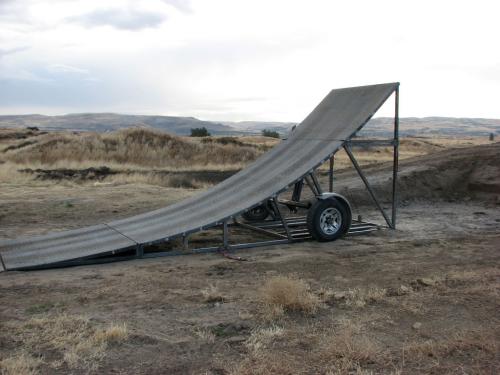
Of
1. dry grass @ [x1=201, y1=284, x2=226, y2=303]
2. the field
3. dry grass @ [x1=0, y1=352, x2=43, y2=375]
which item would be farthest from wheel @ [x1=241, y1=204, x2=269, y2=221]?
dry grass @ [x1=0, y1=352, x2=43, y2=375]

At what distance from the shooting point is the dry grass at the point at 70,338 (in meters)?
4.39

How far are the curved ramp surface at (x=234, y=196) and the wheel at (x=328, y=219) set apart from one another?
2.40 feet

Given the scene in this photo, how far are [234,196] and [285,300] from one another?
419 cm

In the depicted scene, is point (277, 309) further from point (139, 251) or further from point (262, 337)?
point (139, 251)

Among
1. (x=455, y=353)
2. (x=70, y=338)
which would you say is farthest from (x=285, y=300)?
(x=70, y=338)

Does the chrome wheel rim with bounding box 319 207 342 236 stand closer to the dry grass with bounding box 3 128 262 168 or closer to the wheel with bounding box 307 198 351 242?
the wheel with bounding box 307 198 351 242

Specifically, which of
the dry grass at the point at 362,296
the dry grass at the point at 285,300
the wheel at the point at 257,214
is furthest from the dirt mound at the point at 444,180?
the dry grass at the point at 285,300

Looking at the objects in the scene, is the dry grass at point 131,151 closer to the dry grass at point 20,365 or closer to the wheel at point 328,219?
the wheel at point 328,219

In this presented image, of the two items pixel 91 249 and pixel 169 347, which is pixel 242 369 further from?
pixel 91 249

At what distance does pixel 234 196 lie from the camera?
31.6 feet

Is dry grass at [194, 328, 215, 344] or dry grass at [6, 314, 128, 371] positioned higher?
dry grass at [6, 314, 128, 371]

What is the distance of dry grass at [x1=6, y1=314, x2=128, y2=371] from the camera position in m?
4.39

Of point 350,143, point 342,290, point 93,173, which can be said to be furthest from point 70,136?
point 342,290

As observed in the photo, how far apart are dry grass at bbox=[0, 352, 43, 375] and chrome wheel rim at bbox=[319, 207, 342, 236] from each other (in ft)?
19.4
